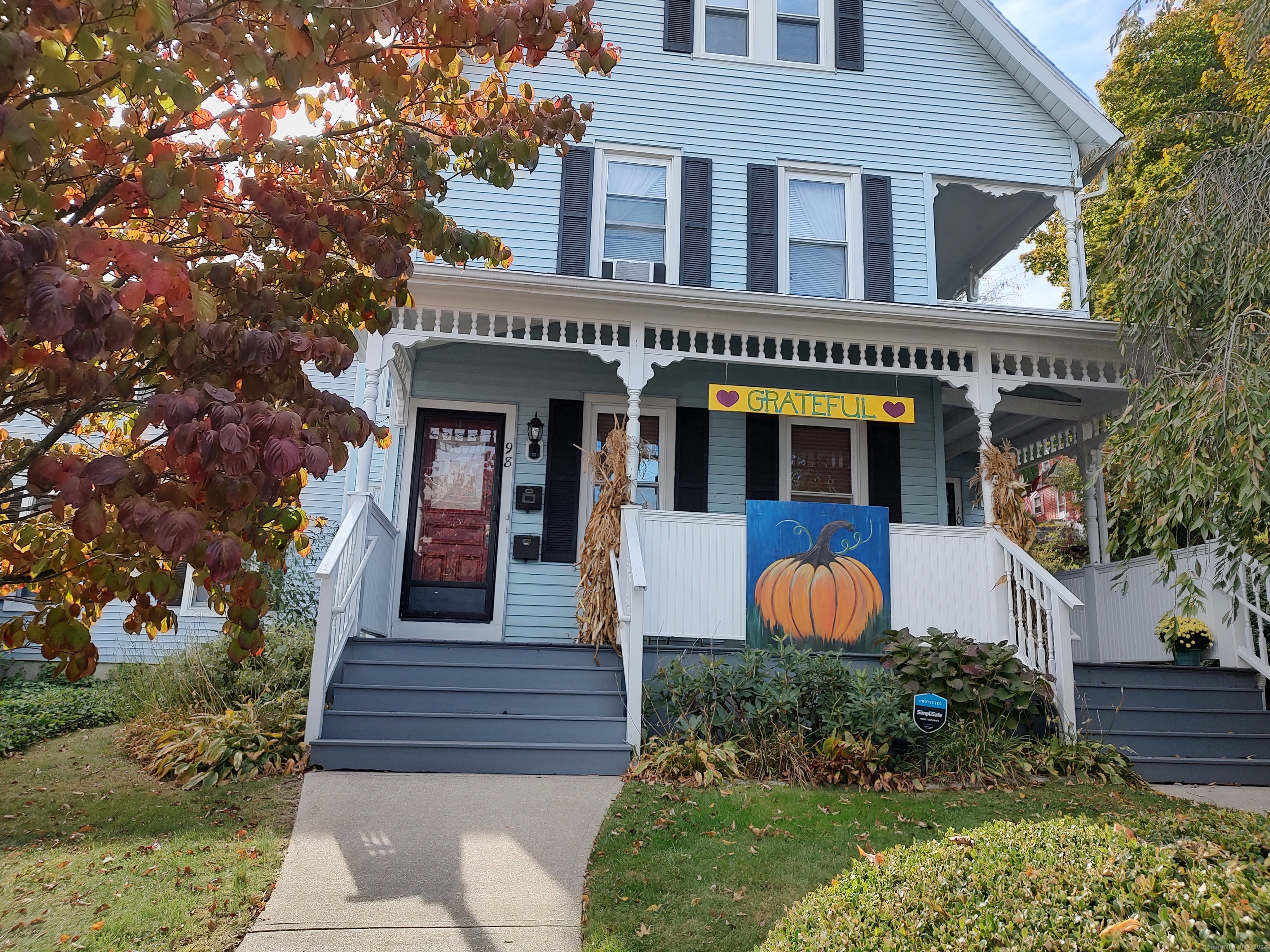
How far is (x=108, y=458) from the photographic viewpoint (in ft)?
6.79

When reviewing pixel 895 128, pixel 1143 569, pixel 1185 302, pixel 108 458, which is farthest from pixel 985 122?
pixel 108 458

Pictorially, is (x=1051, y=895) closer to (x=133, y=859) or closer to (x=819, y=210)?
(x=133, y=859)

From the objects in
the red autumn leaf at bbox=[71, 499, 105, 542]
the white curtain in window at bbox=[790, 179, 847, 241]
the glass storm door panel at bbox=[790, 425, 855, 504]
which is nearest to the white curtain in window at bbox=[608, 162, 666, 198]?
the white curtain in window at bbox=[790, 179, 847, 241]

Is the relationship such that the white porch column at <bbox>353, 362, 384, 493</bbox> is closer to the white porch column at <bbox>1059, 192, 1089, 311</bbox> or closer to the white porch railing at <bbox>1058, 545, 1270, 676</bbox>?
the white porch railing at <bbox>1058, 545, 1270, 676</bbox>

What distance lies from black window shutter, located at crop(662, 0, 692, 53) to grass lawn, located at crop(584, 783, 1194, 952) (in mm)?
8819

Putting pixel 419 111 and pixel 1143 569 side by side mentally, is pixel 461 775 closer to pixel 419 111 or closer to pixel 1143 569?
pixel 419 111

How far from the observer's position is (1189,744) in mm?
7105

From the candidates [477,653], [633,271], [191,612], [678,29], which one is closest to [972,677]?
[477,653]

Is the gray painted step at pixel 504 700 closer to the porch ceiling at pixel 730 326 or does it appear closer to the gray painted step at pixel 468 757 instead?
the gray painted step at pixel 468 757

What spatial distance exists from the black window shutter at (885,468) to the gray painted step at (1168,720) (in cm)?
313

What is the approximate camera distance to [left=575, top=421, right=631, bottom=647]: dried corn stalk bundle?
771 centimetres

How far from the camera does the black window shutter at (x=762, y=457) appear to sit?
391 inches

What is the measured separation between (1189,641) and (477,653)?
684 cm

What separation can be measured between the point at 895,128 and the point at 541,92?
435 cm
